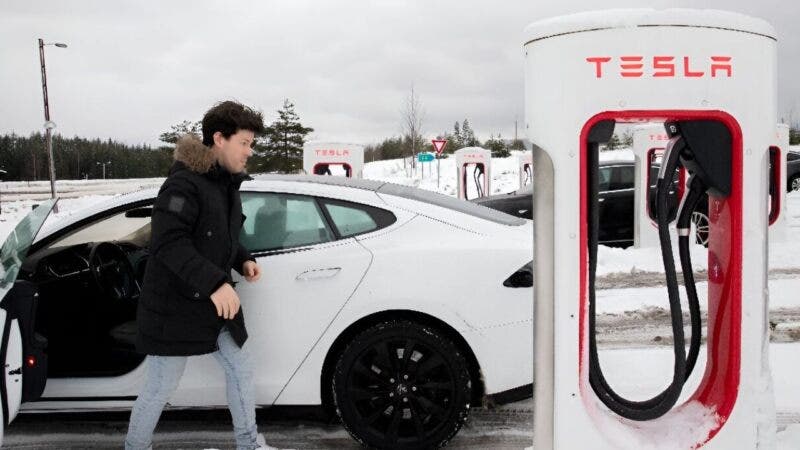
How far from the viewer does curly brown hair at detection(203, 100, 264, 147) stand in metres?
2.88

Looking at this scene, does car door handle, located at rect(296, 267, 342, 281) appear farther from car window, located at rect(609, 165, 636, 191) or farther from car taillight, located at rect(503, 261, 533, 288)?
car window, located at rect(609, 165, 636, 191)

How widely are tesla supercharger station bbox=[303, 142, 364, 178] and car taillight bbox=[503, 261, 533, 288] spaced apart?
7.69m

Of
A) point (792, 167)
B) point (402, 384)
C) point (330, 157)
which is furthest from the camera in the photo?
point (792, 167)

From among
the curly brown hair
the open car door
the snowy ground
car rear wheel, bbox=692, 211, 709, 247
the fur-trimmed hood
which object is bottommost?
the snowy ground

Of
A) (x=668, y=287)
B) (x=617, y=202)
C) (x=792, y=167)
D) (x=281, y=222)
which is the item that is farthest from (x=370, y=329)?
(x=792, y=167)

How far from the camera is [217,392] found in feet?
11.0

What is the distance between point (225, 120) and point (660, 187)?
174 cm

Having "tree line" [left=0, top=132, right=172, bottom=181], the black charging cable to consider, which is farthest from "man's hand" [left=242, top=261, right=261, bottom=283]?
"tree line" [left=0, top=132, right=172, bottom=181]

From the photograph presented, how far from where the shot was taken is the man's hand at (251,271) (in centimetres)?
311

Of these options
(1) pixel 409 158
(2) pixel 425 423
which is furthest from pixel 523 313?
(1) pixel 409 158

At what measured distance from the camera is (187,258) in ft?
8.78

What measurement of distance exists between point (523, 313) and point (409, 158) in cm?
4838

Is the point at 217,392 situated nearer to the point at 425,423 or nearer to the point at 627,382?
the point at 425,423

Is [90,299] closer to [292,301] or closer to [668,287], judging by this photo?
[292,301]
